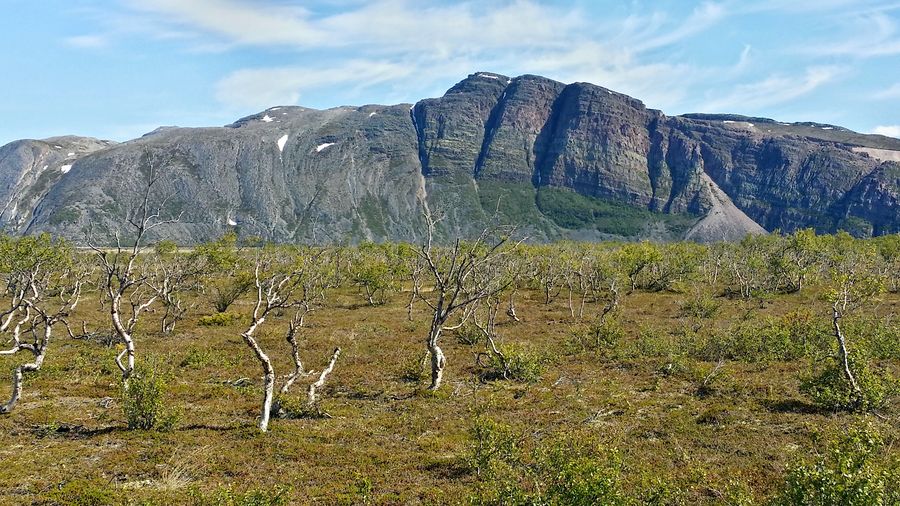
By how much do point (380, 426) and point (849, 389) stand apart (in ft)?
63.9

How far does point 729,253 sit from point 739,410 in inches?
4131

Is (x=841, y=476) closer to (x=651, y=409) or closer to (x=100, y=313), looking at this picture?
(x=651, y=409)

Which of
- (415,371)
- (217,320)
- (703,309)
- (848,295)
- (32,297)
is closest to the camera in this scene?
(848,295)

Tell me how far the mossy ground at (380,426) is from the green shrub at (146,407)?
66cm

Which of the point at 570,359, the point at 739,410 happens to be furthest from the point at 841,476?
the point at 570,359

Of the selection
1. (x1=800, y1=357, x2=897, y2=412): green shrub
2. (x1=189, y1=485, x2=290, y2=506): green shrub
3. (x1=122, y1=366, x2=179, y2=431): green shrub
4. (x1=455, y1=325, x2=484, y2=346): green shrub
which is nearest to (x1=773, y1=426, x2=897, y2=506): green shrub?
(x1=189, y1=485, x2=290, y2=506): green shrub

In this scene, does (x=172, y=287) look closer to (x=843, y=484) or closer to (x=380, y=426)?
(x=380, y=426)

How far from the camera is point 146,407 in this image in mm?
19797

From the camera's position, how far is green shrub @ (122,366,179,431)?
19781mm

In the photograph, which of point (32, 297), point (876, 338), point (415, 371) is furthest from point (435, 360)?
point (876, 338)

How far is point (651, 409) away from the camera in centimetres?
2281

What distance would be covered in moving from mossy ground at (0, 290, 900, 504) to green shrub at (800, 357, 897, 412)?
2.27 feet

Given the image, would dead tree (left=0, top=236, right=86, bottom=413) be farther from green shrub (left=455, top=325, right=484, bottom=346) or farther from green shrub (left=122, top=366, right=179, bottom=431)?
green shrub (left=455, top=325, right=484, bottom=346)

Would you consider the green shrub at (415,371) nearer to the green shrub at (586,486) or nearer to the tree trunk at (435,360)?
the tree trunk at (435,360)
